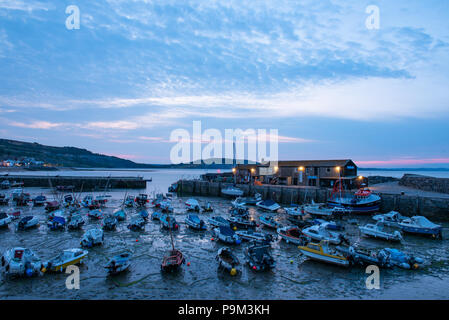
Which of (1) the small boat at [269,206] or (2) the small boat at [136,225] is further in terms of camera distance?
(1) the small boat at [269,206]

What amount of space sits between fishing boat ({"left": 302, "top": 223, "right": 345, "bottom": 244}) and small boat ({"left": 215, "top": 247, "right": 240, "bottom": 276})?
9711 millimetres

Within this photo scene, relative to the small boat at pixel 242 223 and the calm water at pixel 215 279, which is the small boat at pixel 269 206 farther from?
the calm water at pixel 215 279

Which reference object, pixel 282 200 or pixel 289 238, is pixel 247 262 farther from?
pixel 282 200

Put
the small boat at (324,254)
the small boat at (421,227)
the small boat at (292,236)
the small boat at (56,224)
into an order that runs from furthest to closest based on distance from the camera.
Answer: the small boat at (56,224) < the small boat at (421,227) < the small boat at (292,236) < the small boat at (324,254)

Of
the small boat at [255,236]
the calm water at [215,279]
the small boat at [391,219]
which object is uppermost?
the small boat at [391,219]

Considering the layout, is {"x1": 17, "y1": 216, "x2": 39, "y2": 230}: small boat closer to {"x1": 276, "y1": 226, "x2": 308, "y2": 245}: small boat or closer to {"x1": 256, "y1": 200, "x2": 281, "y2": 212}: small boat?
{"x1": 276, "y1": 226, "x2": 308, "y2": 245}: small boat

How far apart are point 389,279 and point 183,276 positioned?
520 inches

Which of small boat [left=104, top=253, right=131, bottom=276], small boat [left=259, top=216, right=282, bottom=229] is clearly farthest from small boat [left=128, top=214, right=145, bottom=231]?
small boat [left=259, top=216, right=282, bottom=229]

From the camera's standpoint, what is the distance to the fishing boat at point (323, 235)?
23078mm

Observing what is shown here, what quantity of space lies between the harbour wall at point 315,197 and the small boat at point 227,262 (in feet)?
96.2

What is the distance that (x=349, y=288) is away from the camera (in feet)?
50.1

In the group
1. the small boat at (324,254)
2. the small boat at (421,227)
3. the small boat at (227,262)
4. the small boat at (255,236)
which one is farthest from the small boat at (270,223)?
the small boat at (421,227)
